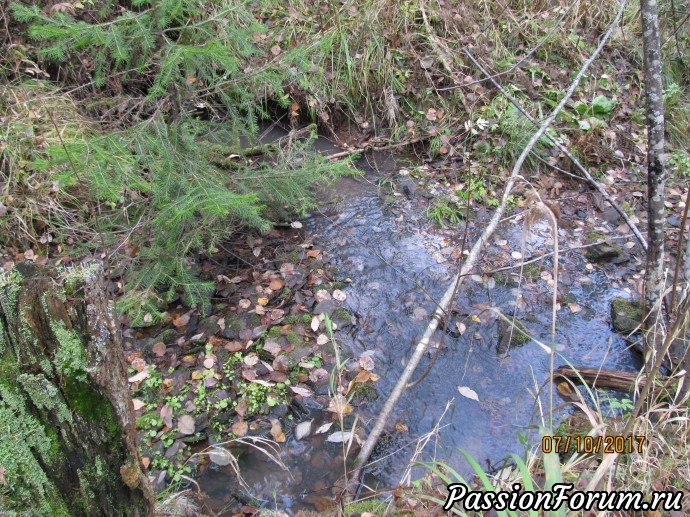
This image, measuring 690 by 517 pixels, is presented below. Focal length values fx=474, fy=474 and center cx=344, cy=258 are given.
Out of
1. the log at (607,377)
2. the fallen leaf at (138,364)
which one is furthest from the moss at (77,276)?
the log at (607,377)

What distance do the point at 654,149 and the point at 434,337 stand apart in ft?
6.48

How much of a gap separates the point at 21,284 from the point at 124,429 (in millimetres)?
601

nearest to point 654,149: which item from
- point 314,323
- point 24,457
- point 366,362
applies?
point 366,362

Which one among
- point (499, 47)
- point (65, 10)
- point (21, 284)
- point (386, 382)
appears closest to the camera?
point (21, 284)

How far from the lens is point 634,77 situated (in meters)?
6.58

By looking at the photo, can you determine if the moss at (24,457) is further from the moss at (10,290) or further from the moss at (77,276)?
the moss at (77,276)

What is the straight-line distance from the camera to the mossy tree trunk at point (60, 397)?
1365 mm

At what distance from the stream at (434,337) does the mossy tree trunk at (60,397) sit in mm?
1323

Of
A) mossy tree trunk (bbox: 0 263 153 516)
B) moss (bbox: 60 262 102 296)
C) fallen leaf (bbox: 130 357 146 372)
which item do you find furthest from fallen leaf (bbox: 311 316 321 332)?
moss (bbox: 60 262 102 296)

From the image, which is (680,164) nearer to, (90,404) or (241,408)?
(241,408)

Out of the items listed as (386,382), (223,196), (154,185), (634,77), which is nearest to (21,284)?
(223,196)

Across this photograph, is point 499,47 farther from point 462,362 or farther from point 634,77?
point 462,362

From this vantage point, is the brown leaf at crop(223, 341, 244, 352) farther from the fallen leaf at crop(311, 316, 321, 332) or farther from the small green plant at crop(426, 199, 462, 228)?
the small green plant at crop(426, 199, 462, 228)

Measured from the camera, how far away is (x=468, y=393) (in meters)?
3.42
